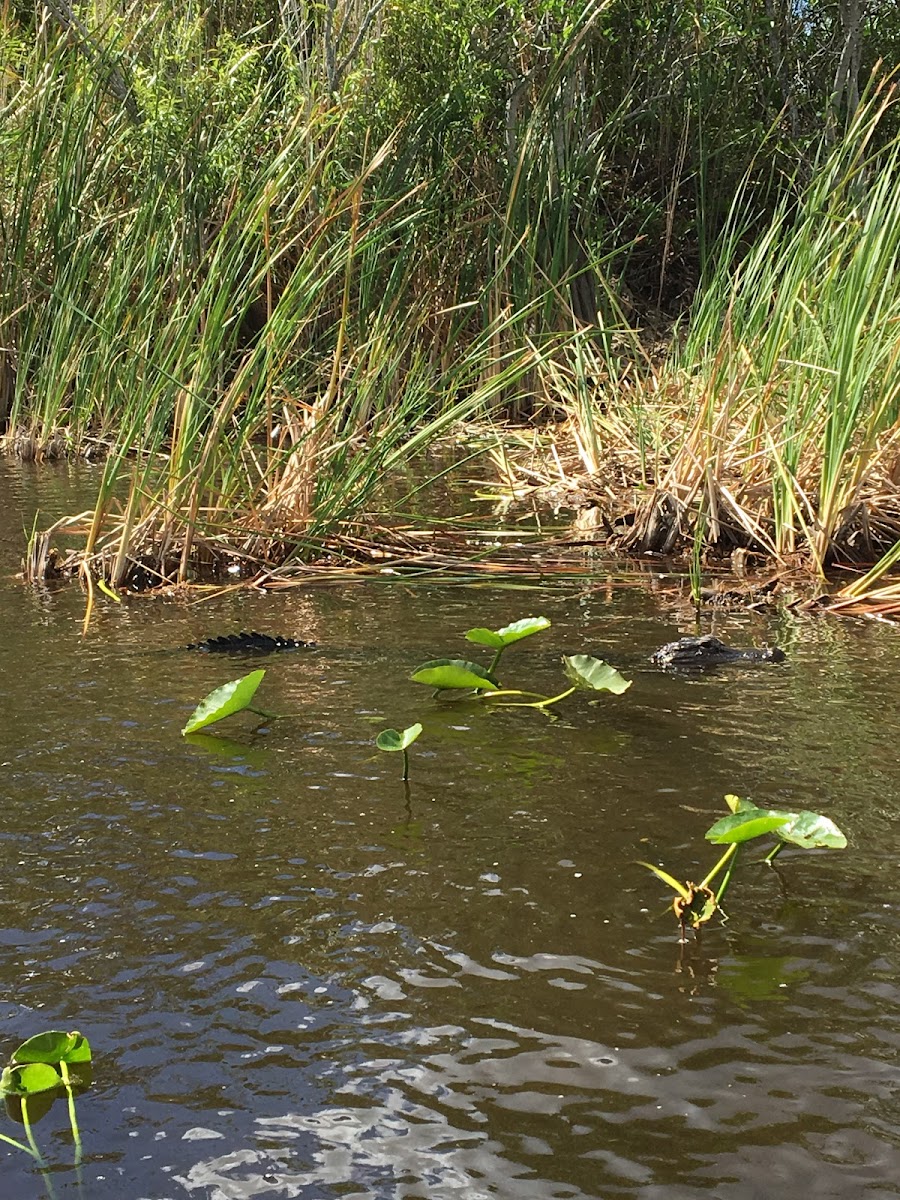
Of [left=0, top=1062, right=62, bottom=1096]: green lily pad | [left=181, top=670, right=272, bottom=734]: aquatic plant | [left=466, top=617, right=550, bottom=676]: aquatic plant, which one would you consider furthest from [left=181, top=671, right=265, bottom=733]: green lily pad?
[left=0, top=1062, right=62, bottom=1096]: green lily pad

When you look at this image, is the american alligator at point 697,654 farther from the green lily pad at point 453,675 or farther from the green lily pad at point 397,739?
the green lily pad at point 397,739

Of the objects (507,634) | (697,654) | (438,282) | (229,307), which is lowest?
(697,654)

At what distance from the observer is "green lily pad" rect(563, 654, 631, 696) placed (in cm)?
278

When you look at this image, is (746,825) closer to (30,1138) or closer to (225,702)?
(30,1138)

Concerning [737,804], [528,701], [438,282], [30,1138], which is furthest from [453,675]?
[438,282]

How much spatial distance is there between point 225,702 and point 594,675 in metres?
0.78

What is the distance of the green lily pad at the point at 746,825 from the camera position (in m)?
1.82

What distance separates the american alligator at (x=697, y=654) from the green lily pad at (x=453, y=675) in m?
0.50

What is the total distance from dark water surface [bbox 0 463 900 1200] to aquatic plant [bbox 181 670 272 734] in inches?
2.1

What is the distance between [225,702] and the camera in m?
2.56

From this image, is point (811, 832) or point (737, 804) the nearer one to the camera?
point (811, 832)

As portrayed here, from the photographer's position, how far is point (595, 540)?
473 cm

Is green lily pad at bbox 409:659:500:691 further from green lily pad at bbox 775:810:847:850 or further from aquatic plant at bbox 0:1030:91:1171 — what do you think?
aquatic plant at bbox 0:1030:91:1171

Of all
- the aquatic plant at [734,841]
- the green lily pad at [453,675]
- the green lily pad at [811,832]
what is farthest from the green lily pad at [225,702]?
the green lily pad at [811,832]
